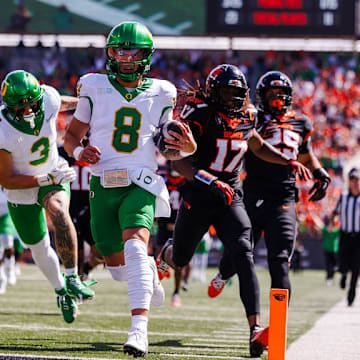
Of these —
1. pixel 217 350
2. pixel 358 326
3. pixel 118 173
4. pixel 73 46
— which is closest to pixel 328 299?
pixel 358 326

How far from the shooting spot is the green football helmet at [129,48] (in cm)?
454

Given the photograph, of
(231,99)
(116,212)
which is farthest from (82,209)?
(116,212)

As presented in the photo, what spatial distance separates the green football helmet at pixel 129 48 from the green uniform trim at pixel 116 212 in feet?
2.00

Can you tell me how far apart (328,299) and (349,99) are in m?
14.8

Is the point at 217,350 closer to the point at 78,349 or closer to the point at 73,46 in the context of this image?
the point at 78,349

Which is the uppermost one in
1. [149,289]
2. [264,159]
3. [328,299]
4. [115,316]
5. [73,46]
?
[73,46]

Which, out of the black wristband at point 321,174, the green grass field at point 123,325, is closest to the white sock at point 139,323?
the green grass field at point 123,325

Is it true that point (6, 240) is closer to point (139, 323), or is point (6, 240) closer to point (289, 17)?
point (139, 323)

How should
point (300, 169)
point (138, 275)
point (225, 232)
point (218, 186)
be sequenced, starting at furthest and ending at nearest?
point (300, 169), point (225, 232), point (218, 186), point (138, 275)

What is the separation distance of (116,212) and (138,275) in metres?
0.55

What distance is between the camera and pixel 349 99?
2502 centimetres

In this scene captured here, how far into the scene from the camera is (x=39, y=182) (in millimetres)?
5496

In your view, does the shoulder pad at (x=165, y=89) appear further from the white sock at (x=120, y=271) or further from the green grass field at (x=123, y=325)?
the green grass field at (x=123, y=325)

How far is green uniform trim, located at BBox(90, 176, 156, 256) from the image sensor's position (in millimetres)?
4387
